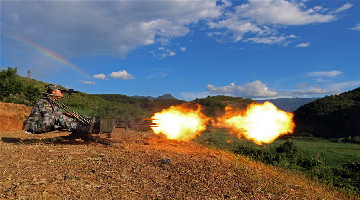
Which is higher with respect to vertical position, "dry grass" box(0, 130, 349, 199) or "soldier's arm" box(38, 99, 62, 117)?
"soldier's arm" box(38, 99, 62, 117)

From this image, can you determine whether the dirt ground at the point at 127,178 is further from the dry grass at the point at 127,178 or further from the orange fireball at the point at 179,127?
the orange fireball at the point at 179,127

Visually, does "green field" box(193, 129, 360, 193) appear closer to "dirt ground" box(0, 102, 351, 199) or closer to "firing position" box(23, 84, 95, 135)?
"dirt ground" box(0, 102, 351, 199)

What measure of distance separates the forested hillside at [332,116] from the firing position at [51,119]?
29.3 metres

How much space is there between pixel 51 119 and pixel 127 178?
5841 millimetres

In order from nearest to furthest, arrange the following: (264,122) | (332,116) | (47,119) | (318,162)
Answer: (47,119) → (318,162) → (264,122) → (332,116)

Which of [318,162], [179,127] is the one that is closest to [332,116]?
[318,162]

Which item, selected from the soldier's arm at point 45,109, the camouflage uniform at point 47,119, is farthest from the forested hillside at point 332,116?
the soldier's arm at point 45,109

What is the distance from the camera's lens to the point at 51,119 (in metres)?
10.6

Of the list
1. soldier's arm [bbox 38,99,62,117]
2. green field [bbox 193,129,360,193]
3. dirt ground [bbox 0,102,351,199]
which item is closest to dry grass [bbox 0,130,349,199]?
dirt ground [bbox 0,102,351,199]

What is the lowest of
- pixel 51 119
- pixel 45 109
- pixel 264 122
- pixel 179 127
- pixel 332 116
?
pixel 179 127

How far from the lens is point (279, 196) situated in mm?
6645

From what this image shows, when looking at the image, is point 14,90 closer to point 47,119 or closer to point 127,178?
point 47,119

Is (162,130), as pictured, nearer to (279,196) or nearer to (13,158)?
(13,158)

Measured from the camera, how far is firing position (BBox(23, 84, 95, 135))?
10.5 metres
